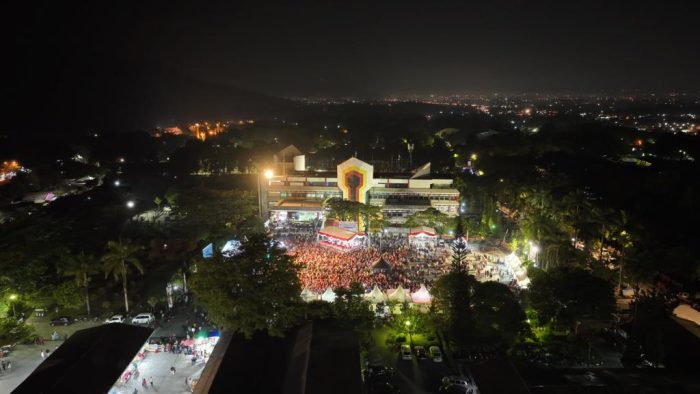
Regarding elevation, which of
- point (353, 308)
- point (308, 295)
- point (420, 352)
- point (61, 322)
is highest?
point (353, 308)

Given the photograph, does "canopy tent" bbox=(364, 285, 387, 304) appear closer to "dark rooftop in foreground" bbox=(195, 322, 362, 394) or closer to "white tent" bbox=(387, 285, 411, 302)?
"white tent" bbox=(387, 285, 411, 302)

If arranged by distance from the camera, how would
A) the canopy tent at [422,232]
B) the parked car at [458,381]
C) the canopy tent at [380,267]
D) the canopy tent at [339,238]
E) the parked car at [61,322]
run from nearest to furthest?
the parked car at [458,381], the parked car at [61,322], the canopy tent at [380,267], the canopy tent at [339,238], the canopy tent at [422,232]

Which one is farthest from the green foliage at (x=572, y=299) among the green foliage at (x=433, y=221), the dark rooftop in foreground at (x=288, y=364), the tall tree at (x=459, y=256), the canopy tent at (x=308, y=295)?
the green foliage at (x=433, y=221)

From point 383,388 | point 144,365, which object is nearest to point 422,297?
point 383,388

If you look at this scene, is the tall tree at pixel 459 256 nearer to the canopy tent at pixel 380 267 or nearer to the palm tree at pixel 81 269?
the canopy tent at pixel 380 267

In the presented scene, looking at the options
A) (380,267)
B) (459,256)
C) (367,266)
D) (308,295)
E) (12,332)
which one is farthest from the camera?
(367,266)

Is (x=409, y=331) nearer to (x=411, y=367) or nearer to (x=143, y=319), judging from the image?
(x=411, y=367)
